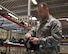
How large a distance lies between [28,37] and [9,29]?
2771 millimetres

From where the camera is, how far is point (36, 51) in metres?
1.79

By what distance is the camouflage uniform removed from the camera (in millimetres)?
1619

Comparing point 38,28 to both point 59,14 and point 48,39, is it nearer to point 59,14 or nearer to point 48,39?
point 48,39

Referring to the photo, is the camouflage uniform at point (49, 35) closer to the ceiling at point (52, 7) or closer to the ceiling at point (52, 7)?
the ceiling at point (52, 7)

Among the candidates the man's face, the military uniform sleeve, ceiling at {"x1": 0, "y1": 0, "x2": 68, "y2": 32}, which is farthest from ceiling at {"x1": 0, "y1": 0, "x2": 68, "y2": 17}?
the military uniform sleeve

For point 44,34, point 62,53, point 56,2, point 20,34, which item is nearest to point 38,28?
point 44,34

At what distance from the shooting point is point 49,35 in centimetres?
173

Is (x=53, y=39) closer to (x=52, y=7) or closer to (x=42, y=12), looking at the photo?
(x=42, y=12)

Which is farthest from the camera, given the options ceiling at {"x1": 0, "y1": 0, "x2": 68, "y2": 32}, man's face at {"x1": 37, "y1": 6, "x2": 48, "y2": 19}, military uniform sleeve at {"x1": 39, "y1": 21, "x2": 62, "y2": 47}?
ceiling at {"x1": 0, "y1": 0, "x2": 68, "y2": 32}

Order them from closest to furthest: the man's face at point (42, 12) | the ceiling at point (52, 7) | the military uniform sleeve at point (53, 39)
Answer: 1. the military uniform sleeve at point (53, 39)
2. the man's face at point (42, 12)
3. the ceiling at point (52, 7)

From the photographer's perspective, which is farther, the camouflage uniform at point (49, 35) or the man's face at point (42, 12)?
the man's face at point (42, 12)

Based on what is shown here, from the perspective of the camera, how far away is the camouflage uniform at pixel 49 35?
162 cm

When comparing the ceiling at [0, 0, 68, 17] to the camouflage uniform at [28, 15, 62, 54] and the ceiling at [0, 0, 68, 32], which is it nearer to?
the ceiling at [0, 0, 68, 32]

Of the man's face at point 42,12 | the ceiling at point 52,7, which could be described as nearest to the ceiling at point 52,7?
the ceiling at point 52,7
